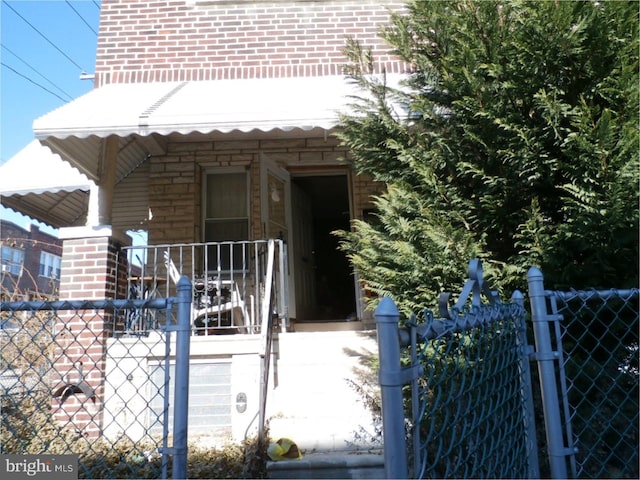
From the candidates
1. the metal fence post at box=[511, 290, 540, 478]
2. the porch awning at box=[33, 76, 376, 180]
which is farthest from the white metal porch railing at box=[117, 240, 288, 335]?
the metal fence post at box=[511, 290, 540, 478]

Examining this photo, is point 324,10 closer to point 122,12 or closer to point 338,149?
point 338,149

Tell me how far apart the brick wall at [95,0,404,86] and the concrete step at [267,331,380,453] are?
3931mm

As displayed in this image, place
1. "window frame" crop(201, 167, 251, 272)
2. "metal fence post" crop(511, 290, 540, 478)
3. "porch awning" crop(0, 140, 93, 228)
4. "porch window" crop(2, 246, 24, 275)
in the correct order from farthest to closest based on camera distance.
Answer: "porch window" crop(2, 246, 24, 275) → "window frame" crop(201, 167, 251, 272) → "porch awning" crop(0, 140, 93, 228) → "metal fence post" crop(511, 290, 540, 478)

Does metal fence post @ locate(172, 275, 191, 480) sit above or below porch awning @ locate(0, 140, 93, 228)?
below

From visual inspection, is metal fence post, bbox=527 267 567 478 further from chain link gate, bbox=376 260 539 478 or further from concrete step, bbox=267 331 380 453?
concrete step, bbox=267 331 380 453

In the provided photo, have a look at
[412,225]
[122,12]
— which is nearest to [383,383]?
[412,225]

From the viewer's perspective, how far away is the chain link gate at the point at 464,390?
119 cm

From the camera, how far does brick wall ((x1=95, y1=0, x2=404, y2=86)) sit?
22.0 feet

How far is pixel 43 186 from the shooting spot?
19.9 feet

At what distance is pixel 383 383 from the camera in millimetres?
1173

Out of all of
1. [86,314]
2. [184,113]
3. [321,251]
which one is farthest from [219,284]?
[321,251]

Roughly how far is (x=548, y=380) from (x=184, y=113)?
4.32 meters

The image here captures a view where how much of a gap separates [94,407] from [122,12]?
567 cm

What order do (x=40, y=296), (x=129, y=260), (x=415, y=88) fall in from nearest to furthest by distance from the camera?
(x=415, y=88)
(x=129, y=260)
(x=40, y=296)
